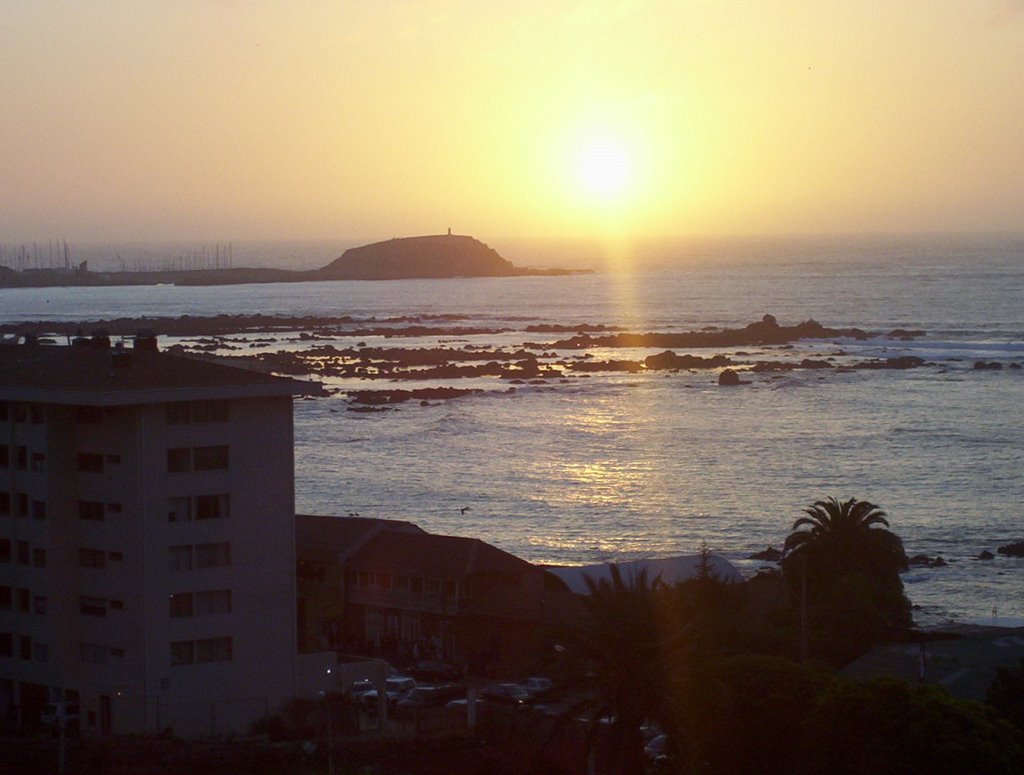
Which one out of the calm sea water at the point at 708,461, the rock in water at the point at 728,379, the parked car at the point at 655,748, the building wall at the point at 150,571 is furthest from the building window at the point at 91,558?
the rock in water at the point at 728,379

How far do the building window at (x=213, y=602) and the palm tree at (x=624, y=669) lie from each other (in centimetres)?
552

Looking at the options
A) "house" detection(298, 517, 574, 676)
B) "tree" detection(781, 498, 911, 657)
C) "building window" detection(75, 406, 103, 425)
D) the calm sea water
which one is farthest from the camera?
the calm sea water

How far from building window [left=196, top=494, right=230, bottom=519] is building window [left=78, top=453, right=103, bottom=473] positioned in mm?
1058

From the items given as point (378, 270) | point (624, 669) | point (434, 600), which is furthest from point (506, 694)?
point (378, 270)

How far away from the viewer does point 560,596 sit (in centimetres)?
1825

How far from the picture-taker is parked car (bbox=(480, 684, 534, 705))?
14594 millimetres

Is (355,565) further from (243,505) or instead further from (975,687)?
(975,687)

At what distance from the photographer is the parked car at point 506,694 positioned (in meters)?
14.6

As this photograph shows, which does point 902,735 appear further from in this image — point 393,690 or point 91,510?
point 91,510

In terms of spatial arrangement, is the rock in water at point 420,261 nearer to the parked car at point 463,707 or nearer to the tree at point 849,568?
the tree at point 849,568

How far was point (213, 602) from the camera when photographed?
15.1m

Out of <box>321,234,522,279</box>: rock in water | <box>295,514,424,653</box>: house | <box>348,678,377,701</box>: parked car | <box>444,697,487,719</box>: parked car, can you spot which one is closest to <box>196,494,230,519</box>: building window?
<box>348,678,377,701</box>: parked car

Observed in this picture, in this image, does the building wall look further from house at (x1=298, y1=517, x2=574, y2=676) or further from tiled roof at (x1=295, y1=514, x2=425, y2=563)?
tiled roof at (x1=295, y1=514, x2=425, y2=563)

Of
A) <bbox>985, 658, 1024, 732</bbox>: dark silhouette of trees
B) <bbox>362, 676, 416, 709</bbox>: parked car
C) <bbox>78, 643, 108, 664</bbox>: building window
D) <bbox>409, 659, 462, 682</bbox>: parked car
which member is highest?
<bbox>985, 658, 1024, 732</bbox>: dark silhouette of trees
